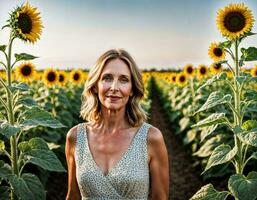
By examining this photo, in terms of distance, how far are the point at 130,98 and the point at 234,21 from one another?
1.57 m

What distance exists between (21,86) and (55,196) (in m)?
3.20

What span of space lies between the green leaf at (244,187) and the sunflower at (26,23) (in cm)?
200

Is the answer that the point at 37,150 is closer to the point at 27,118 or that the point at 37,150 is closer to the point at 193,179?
the point at 27,118

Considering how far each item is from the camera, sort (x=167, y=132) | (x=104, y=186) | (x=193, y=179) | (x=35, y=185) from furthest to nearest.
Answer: (x=167, y=132) < (x=193, y=179) < (x=35, y=185) < (x=104, y=186)

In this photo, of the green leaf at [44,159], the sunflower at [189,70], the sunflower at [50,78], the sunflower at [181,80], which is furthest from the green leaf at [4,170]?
the sunflower at [181,80]

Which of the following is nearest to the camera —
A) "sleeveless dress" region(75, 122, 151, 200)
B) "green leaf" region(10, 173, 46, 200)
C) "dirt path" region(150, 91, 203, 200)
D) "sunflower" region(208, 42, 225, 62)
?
"sleeveless dress" region(75, 122, 151, 200)

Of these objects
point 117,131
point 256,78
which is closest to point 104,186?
point 117,131

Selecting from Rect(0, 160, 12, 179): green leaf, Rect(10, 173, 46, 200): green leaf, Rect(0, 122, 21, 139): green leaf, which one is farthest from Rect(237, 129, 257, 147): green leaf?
Rect(0, 160, 12, 179): green leaf

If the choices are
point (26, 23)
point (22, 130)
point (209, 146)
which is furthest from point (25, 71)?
point (22, 130)

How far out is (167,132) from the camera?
1213 cm

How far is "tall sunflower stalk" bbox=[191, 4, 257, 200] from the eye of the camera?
347cm

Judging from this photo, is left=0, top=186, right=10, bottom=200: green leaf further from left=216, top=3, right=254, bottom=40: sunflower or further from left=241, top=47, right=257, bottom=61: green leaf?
left=216, top=3, right=254, bottom=40: sunflower

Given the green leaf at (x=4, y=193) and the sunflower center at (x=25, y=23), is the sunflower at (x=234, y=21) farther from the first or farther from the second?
the green leaf at (x=4, y=193)

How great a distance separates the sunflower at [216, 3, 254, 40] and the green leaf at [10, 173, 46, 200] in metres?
2.19
